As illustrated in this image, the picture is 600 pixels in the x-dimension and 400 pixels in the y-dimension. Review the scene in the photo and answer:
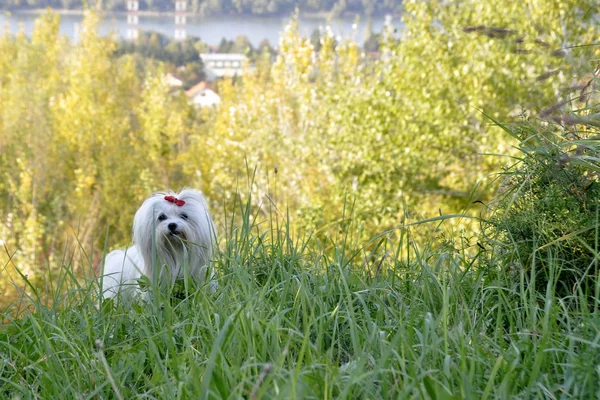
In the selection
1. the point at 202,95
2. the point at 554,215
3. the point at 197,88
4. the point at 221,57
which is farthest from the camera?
the point at 221,57

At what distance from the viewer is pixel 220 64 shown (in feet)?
130

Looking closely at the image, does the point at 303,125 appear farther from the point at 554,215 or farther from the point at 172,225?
the point at 554,215

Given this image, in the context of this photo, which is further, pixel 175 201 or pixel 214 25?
pixel 214 25

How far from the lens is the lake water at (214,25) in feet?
73.9

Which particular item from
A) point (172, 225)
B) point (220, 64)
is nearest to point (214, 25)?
point (220, 64)

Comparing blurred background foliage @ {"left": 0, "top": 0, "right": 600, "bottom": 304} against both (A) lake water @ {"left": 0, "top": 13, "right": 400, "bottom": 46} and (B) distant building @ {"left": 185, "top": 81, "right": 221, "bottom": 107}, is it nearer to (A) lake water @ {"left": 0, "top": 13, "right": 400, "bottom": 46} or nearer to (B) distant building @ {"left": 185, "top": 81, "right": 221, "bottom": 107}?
(A) lake water @ {"left": 0, "top": 13, "right": 400, "bottom": 46}

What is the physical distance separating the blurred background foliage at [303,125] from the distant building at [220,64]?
3.51m

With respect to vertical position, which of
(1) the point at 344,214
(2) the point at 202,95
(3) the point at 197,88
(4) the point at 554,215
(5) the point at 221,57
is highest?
(4) the point at 554,215

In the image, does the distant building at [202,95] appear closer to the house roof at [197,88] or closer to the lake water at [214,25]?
the house roof at [197,88]

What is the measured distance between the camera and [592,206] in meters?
2.37

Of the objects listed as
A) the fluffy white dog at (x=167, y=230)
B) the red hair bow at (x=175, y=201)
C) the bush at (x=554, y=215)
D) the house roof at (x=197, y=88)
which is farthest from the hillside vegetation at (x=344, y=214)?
the house roof at (x=197, y=88)

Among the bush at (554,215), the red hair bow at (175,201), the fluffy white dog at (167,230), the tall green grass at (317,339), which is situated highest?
the bush at (554,215)

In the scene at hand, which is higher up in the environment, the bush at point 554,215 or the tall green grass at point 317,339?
the bush at point 554,215

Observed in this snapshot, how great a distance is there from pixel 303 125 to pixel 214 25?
26.8 m
